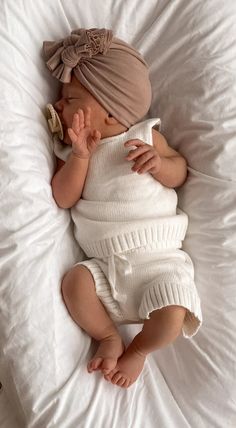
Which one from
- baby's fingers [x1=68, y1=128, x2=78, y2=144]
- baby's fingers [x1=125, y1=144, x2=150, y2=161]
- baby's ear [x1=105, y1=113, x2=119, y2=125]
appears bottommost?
baby's fingers [x1=125, y1=144, x2=150, y2=161]

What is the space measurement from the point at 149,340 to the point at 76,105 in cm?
48

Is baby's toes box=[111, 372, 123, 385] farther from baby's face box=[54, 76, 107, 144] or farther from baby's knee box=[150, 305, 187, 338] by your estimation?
baby's face box=[54, 76, 107, 144]

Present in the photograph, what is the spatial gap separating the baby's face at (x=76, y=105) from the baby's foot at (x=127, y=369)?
0.45 meters

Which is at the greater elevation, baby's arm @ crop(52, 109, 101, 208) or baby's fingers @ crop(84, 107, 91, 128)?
baby's fingers @ crop(84, 107, 91, 128)

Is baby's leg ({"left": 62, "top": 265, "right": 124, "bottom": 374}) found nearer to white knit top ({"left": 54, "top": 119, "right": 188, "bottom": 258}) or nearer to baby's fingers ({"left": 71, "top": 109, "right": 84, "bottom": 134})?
white knit top ({"left": 54, "top": 119, "right": 188, "bottom": 258})

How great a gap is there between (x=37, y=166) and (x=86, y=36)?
0.89 feet

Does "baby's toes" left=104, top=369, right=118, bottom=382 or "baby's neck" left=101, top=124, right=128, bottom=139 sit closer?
"baby's toes" left=104, top=369, right=118, bottom=382

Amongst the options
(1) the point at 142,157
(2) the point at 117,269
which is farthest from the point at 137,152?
(2) the point at 117,269

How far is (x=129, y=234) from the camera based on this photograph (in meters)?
1.10

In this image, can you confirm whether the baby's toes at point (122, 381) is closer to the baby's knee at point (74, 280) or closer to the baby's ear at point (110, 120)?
the baby's knee at point (74, 280)

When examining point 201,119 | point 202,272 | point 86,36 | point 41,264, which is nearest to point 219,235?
point 202,272

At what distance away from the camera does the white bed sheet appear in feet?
3.27

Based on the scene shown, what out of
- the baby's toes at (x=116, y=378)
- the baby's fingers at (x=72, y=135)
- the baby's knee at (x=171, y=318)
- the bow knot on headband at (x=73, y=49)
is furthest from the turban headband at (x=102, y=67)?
the baby's toes at (x=116, y=378)

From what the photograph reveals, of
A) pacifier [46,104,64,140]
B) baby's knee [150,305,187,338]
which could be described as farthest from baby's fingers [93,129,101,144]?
baby's knee [150,305,187,338]
